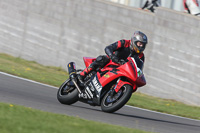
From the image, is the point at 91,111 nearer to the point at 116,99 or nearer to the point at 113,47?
the point at 116,99

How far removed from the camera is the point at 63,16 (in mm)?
17125

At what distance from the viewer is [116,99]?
307 inches

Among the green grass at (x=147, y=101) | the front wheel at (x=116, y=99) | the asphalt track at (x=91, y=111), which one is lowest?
the green grass at (x=147, y=101)

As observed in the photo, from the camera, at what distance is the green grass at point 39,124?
514 cm

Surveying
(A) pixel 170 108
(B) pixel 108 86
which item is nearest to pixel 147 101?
(A) pixel 170 108

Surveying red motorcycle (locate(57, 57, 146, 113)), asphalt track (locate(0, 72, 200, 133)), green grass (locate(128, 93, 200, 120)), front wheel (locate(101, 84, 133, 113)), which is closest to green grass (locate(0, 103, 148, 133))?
asphalt track (locate(0, 72, 200, 133))

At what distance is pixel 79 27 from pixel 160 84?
4477 millimetres

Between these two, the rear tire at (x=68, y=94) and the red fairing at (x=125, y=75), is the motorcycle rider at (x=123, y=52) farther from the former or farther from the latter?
the rear tire at (x=68, y=94)

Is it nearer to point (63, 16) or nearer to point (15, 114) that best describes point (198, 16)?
point (63, 16)

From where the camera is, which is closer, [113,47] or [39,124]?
[39,124]

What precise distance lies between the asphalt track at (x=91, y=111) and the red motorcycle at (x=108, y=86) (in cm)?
22

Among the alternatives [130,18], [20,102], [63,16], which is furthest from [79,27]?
[20,102]

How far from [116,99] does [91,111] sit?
0.79 m

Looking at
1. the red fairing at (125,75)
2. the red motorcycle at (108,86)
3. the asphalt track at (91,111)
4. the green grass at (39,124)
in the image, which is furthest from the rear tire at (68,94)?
the green grass at (39,124)
